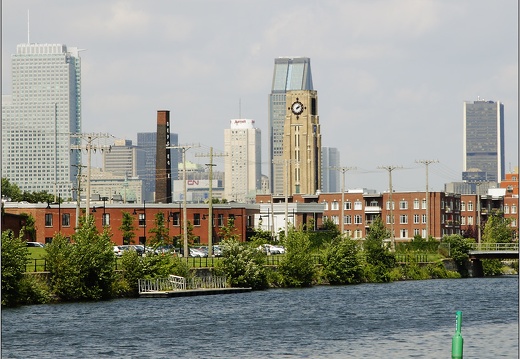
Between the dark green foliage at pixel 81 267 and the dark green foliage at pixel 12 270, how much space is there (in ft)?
16.0

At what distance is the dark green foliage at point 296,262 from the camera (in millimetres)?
104062

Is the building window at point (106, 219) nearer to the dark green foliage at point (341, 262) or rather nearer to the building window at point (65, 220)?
the building window at point (65, 220)

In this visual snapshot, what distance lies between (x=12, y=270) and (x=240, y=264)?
96.3ft

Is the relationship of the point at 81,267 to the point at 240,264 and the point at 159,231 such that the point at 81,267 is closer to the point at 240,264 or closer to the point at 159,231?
the point at 240,264

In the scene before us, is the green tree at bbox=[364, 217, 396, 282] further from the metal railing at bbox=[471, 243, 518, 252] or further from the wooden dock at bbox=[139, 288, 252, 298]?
the metal railing at bbox=[471, 243, 518, 252]

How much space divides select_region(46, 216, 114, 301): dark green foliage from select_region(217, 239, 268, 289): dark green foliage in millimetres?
15732

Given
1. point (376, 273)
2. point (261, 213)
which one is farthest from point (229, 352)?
point (261, 213)

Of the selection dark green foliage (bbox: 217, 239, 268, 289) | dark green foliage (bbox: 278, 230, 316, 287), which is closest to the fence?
Result: dark green foliage (bbox: 217, 239, 268, 289)

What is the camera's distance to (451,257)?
140250mm

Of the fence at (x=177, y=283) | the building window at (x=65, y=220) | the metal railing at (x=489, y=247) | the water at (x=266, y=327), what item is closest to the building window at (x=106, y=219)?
the building window at (x=65, y=220)

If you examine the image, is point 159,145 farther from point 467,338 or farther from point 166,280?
point 467,338

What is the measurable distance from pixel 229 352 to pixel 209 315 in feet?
62.3

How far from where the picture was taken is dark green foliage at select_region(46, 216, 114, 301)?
7994 centimetres

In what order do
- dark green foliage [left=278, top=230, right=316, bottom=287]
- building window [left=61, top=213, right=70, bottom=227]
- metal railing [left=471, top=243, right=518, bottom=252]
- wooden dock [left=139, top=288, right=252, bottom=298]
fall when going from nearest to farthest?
wooden dock [left=139, top=288, right=252, bottom=298] → dark green foliage [left=278, top=230, right=316, bottom=287] → building window [left=61, top=213, right=70, bottom=227] → metal railing [left=471, top=243, right=518, bottom=252]
